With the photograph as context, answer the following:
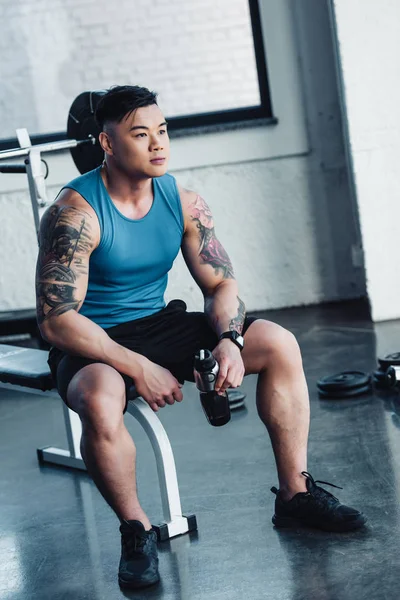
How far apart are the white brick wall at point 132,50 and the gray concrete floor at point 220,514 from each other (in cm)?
180

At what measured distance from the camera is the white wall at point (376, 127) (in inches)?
161

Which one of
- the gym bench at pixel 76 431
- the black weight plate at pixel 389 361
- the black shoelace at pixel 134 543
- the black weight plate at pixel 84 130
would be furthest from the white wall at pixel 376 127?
the black shoelace at pixel 134 543

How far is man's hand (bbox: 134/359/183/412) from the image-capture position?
2.20 metres

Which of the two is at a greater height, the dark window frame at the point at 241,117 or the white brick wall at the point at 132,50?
the white brick wall at the point at 132,50

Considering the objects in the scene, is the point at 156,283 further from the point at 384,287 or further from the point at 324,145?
the point at 324,145

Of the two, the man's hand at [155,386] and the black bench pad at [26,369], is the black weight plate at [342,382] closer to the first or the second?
the black bench pad at [26,369]

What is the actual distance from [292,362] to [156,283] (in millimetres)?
401

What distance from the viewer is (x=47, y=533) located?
2426 mm

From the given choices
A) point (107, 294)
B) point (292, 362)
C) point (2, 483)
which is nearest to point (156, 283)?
point (107, 294)

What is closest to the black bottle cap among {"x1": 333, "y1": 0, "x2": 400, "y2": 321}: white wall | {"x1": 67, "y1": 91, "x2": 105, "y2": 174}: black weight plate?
{"x1": 67, "y1": 91, "x2": 105, "y2": 174}: black weight plate

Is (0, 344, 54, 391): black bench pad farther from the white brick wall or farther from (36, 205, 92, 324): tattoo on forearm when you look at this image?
the white brick wall

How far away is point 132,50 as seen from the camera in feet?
15.6

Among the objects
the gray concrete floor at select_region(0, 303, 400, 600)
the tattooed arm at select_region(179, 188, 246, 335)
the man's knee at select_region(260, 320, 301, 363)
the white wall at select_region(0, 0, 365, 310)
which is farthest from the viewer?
the white wall at select_region(0, 0, 365, 310)

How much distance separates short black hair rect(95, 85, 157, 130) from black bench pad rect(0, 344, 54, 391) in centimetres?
66
